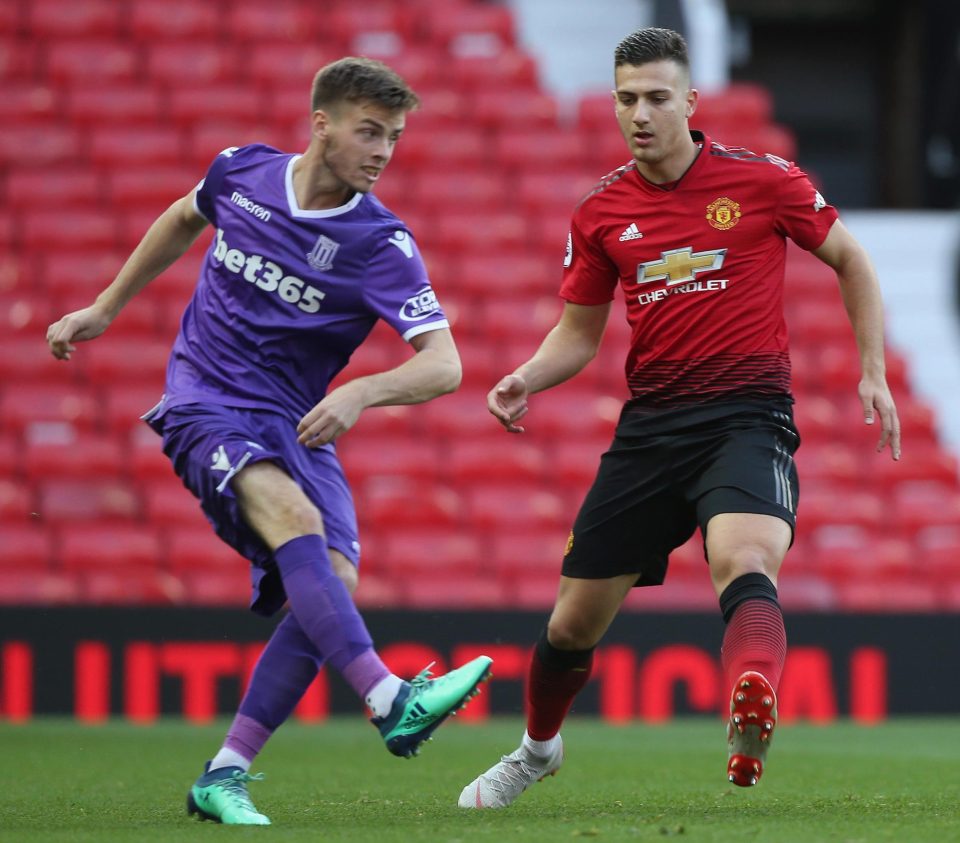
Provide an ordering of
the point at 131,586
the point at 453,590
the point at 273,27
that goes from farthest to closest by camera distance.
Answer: the point at 273,27, the point at 453,590, the point at 131,586

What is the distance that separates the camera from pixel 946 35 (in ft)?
48.7

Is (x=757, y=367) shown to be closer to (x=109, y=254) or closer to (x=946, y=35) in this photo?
(x=109, y=254)

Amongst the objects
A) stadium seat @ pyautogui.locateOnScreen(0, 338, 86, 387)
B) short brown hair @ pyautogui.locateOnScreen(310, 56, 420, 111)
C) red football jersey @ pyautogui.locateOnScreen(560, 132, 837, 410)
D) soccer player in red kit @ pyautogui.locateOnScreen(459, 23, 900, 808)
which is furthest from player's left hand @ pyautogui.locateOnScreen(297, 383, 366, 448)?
stadium seat @ pyautogui.locateOnScreen(0, 338, 86, 387)

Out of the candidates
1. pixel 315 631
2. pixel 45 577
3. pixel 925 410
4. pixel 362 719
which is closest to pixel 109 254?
pixel 45 577

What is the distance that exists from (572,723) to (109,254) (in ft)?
15.9

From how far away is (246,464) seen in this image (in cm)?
420

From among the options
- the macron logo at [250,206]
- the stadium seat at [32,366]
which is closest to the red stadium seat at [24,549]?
the stadium seat at [32,366]

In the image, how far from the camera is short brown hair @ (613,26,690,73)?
4406 mm

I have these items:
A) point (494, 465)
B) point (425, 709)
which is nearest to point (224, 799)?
point (425, 709)

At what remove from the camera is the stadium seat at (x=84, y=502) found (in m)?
10.1

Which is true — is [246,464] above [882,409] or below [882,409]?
below

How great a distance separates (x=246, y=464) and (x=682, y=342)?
119 centimetres

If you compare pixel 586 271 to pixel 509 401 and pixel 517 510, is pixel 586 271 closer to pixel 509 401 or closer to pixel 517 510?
pixel 509 401

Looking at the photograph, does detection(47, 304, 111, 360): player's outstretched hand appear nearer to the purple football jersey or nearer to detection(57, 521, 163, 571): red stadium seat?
the purple football jersey
